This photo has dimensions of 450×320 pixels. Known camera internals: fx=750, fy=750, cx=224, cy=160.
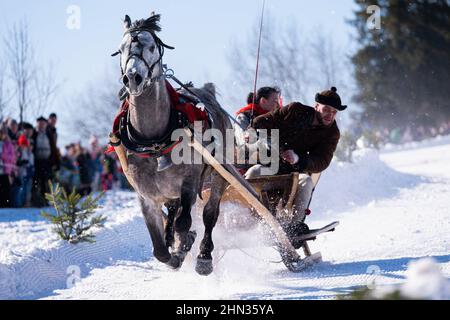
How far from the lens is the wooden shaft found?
5.98m

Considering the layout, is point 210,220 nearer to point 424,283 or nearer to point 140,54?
point 140,54

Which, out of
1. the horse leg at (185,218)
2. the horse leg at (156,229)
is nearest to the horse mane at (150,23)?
the horse leg at (185,218)

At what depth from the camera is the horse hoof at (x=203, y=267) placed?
20.5 feet

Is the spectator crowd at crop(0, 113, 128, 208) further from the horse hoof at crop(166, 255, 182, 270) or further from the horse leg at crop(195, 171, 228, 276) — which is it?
the horse hoof at crop(166, 255, 182, 270)

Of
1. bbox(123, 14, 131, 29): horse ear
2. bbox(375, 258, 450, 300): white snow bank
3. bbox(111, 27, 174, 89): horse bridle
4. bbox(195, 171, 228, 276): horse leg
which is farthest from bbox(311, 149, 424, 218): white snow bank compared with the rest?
bbox(375, 258, 450, 300): white snow bank

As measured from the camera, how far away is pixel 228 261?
310 inches

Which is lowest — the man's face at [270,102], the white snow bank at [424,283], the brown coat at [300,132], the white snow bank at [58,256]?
the white snow bank at [58,256]

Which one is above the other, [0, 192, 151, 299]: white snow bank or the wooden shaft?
the wooden shaft

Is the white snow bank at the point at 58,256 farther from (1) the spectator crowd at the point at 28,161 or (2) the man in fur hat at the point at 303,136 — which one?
(1) the spectator crowd at the point at 28,161

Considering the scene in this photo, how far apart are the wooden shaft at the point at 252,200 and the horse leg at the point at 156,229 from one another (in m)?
0.65

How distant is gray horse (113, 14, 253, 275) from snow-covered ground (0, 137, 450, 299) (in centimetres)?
38

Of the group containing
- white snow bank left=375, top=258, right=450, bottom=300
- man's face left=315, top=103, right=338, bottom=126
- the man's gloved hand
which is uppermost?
man's face left=315, top=103, right=338, bottom=126
